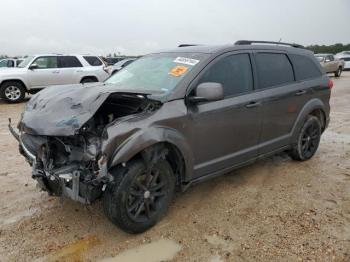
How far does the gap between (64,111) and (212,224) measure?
5.88 ft

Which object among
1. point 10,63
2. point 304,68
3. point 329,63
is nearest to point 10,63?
point 10,63

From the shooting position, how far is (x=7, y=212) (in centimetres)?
394

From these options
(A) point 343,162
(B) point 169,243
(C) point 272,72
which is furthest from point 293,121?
(B) point 169,243

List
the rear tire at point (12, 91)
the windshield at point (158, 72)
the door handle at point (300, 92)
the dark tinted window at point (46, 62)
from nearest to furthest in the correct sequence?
1. the windshield at point (158, 72)
2. the door handle at point (300, 92)
3. the rear tire at point (12, 91)
4. the dark tinted window at point (46, 62)

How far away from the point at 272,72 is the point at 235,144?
3.96 ft

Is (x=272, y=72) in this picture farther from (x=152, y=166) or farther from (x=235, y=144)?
(x=152, y=166)

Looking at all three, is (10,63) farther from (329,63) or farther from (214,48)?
(329,63)

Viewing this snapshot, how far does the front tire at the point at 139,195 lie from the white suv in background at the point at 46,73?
10686mm

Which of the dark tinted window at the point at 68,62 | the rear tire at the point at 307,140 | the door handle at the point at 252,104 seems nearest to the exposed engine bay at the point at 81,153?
the door handle at the point at 252,104

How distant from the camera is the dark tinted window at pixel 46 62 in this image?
13.8 metres

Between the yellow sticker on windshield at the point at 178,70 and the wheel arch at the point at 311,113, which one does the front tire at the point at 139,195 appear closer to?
the yellow sticker on windshield at the point at 178,70

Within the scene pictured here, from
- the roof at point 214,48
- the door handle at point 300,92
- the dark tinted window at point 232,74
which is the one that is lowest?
the door handle at point 300,92

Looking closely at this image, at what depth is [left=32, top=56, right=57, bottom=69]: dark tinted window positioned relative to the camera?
13789mm

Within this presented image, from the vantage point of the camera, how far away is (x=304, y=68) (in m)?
5.39
